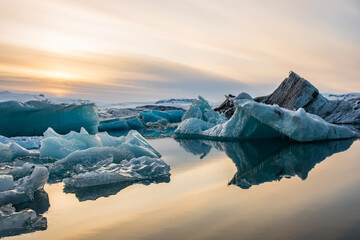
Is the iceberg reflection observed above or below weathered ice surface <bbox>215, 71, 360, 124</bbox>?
below

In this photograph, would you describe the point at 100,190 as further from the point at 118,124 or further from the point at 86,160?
the point at 118,124

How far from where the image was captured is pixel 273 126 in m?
6.81

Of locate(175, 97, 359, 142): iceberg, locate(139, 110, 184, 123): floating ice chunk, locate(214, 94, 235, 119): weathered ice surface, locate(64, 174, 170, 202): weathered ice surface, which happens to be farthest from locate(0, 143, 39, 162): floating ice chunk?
locate(139, 110, 184, 123): floating ice chunk

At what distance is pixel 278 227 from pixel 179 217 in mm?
642

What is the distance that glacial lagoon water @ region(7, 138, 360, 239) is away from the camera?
2.01 m

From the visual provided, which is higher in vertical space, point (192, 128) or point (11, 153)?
point (192, 128)

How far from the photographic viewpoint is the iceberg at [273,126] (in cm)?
670

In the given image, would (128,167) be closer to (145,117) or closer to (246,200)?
(246,200)

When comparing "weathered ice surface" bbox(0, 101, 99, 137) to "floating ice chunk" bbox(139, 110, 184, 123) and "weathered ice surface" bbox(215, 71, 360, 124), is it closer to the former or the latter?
"weathered ice surface" bbox(215, 71, 360, 124)

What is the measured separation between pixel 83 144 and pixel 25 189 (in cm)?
246

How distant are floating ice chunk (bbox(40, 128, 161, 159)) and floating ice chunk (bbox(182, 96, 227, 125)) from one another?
7.00 m

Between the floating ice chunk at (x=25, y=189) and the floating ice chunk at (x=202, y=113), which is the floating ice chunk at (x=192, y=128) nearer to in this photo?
the floating ice chunk at (x=202, y=113)

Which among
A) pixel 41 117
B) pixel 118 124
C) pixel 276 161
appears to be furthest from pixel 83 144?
pixel 118 124

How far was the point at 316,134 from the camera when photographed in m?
6.94
